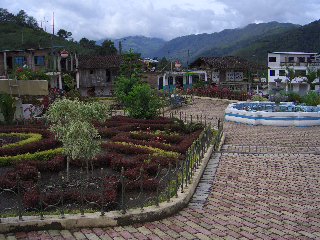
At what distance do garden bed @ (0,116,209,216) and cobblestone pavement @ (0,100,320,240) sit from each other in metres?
0.74

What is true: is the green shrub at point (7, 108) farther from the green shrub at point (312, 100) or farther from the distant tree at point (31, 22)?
the distant tree at point (31, 22)

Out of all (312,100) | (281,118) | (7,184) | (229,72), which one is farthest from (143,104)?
(229,72)

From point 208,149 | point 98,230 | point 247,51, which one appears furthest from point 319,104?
point 247,51

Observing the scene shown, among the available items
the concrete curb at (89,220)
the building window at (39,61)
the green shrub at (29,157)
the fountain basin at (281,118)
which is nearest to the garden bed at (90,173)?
the green shrub at (29,157)

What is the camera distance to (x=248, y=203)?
8.77 m

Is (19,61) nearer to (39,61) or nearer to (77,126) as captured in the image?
(39,61)

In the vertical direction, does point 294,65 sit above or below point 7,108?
above

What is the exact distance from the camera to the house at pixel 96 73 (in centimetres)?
4866

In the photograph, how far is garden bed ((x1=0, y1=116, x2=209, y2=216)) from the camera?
26.3 ft

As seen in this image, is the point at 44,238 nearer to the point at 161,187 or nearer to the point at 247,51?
the point at 161,187

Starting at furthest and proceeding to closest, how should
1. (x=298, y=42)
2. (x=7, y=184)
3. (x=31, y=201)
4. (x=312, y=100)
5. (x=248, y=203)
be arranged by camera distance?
(x=298, y=42) < (x=312, y=100) < (x=7, y=184) < (x=248, y=203) < (x=31, y=201)

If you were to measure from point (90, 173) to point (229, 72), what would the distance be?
145 ft

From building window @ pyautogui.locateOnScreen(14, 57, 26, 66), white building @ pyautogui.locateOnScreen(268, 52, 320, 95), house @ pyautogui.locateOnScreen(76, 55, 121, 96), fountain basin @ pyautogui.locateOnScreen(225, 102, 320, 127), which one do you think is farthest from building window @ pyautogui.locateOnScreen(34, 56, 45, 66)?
white building @ pyautogui.locateOnScreen(268, 52, 320, 95)

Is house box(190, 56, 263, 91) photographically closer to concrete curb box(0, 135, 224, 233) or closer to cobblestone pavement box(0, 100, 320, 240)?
cobblestone pavement box(0, 100, 320, 240)
